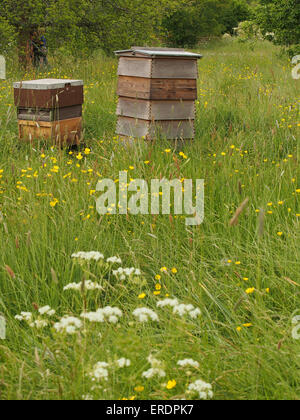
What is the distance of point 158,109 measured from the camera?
5500mm

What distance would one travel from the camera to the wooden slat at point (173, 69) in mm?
5410

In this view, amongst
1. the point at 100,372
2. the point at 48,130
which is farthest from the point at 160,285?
the point at 48,130

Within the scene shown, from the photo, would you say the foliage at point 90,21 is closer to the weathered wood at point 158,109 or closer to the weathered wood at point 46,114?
the weathered wood at point 46,114

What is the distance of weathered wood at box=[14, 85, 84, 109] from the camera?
5.61 meters

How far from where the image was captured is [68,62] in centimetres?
1201

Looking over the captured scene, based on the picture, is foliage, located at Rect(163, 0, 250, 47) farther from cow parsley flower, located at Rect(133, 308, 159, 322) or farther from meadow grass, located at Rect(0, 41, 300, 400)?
cow parsley flower, located at Rect(133, 308, 159, 322)

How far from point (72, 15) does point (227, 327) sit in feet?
34.2

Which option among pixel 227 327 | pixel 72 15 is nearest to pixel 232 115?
pixel 227 327

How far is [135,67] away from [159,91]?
0.43m

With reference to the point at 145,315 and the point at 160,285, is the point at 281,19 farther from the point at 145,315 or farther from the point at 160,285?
the point at 145,315

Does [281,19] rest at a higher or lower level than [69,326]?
higher

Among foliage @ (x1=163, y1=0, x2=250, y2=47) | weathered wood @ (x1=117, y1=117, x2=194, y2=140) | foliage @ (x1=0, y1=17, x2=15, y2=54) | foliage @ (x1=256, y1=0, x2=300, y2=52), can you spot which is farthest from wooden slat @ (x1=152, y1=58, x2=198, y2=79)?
foliage @ (x1=163, y1=0, x2=250, y2=47)
